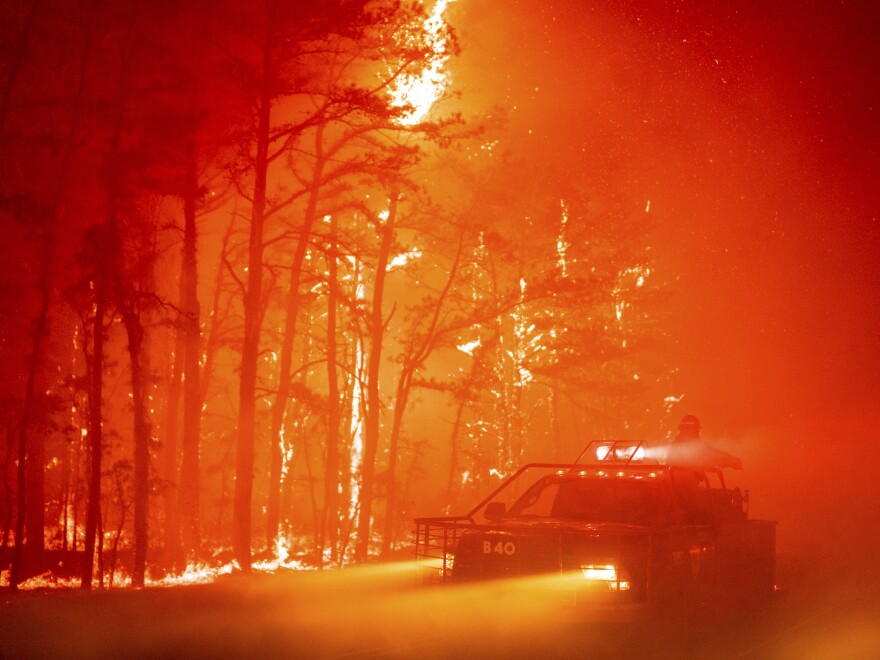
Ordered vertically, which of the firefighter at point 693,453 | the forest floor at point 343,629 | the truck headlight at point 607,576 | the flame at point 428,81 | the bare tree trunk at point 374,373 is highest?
the flame at point 428,81

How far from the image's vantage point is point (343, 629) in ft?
32.9

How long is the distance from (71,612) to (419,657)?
10.6 ft

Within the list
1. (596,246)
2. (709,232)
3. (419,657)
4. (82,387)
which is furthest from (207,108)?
(709,232)

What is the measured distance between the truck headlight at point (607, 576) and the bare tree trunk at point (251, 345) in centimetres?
1193

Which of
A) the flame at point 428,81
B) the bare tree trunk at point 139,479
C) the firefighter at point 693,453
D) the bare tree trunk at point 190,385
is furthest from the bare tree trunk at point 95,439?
the firefighter at point 693,453

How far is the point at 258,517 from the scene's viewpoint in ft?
176

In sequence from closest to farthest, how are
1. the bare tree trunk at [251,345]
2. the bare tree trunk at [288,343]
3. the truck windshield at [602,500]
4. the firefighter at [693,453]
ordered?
the truck windshield at [602,500] → the firefighter at [693,453] → the bare tree trunk at [251,345] → the bare tree trunk at [288,343]

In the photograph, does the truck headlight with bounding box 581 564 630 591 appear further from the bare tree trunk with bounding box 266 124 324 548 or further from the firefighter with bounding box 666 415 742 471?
the bare tree trunk with bounding box 266 124 324 548

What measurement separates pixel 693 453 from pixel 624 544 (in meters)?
3.68

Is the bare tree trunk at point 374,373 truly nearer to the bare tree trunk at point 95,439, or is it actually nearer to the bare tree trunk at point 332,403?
the bare tree trunk at point 332,403

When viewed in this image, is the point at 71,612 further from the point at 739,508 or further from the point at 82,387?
the point at 82,387

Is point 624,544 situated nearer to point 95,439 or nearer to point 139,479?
point 95,439

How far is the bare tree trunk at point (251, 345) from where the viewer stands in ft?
65.2

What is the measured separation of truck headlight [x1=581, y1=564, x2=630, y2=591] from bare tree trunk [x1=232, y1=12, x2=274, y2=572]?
470 inches
